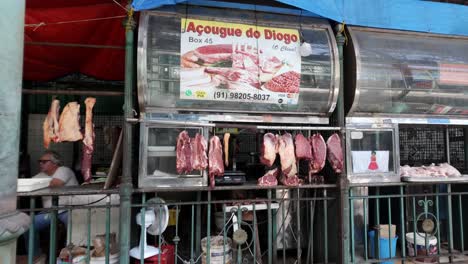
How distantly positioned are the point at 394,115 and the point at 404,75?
1.80ft

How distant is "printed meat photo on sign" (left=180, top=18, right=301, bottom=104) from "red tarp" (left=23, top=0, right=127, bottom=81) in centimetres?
113

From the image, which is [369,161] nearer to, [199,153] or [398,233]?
[398,233]

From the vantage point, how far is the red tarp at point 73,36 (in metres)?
3.91

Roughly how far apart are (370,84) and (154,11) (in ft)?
9.33

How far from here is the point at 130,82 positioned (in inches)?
130

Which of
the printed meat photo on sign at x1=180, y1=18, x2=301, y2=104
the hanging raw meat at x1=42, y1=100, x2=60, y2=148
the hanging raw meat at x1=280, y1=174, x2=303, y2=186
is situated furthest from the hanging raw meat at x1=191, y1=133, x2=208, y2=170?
the hanging raw meat at x1=42, y1=100, x2=60, y2=148

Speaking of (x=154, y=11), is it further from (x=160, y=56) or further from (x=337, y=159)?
(x=337, y=159)

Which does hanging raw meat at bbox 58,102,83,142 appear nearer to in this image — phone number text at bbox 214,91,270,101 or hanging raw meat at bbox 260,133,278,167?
phone number text at bbox 214,91,270,101

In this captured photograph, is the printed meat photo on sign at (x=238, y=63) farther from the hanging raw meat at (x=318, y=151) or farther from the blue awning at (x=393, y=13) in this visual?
the hanging raw meat at (x=318, y=151)

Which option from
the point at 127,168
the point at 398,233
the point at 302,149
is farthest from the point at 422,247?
the point at 127,168

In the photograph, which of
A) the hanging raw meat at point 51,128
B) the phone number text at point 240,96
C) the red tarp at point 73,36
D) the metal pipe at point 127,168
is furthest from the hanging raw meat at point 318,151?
the hanging raw meat at point 51,128

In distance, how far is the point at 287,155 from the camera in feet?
12.2

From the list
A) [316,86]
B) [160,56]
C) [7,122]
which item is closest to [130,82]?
[160,56]

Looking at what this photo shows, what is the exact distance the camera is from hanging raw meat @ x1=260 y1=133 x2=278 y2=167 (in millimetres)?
3672
